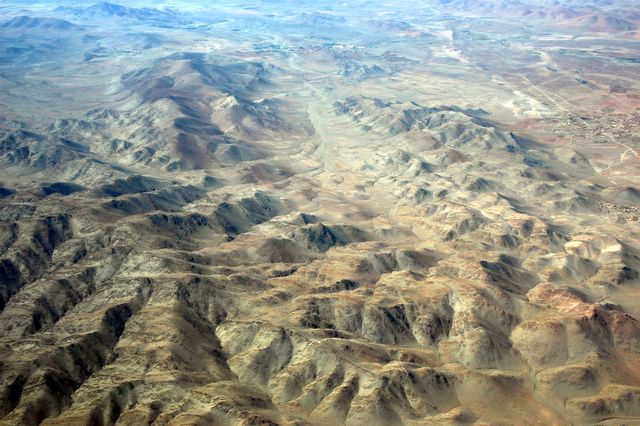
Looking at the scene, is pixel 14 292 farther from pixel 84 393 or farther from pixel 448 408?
pixel 448 408

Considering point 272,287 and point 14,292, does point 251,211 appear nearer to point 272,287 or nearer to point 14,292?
point 272,287

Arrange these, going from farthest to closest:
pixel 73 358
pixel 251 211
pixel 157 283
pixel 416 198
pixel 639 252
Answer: pixel 416 198, pixel 251 211, pixel 639 252, pixel 157 283, pixel 73 358

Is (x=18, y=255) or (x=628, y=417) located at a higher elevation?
(x=18, y=255)

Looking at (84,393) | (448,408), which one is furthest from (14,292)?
(448,408)

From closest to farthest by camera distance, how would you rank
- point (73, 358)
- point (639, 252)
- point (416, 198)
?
point (73, 358) → point (639, 252) → point (416, 198)

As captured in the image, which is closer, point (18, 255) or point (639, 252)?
point (18, 255)

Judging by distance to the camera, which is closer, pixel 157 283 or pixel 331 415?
pixel 331 415

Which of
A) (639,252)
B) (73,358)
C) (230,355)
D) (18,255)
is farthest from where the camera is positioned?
(639,252)

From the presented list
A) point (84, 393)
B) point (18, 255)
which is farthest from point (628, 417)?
point (18, 255)

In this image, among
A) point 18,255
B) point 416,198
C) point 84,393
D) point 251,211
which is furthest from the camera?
point 416,198
